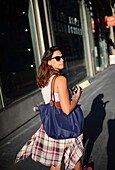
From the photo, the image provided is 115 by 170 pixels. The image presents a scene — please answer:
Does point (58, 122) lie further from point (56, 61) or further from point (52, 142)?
point (56, 61)

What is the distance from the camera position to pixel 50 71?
1.90 metres

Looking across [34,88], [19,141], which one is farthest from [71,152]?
[34,88]

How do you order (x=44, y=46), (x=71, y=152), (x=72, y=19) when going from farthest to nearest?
(x=72, y=19) → (x=44, y=46) → (x=71, y=152)

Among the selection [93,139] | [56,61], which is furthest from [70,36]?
[56,61]

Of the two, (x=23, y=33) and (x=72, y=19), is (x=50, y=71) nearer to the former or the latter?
(x=23, y=33)

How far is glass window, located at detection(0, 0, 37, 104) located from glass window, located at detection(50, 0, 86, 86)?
2880 mm

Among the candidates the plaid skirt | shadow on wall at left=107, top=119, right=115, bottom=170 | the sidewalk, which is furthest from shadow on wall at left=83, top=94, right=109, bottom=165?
the plaid skirt

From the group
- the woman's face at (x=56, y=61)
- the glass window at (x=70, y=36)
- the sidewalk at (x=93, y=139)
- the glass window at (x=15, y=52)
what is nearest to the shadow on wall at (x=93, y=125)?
the sidewalk at (x=93, y=139)

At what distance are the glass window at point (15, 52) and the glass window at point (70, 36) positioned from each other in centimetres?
288

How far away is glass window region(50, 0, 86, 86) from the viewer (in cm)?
925

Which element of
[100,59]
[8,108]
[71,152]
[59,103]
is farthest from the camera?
[100,59]

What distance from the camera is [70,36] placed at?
36.0 feet

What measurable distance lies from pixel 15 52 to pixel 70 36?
Result: 6237mm

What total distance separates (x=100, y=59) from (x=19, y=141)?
13.0 meters
